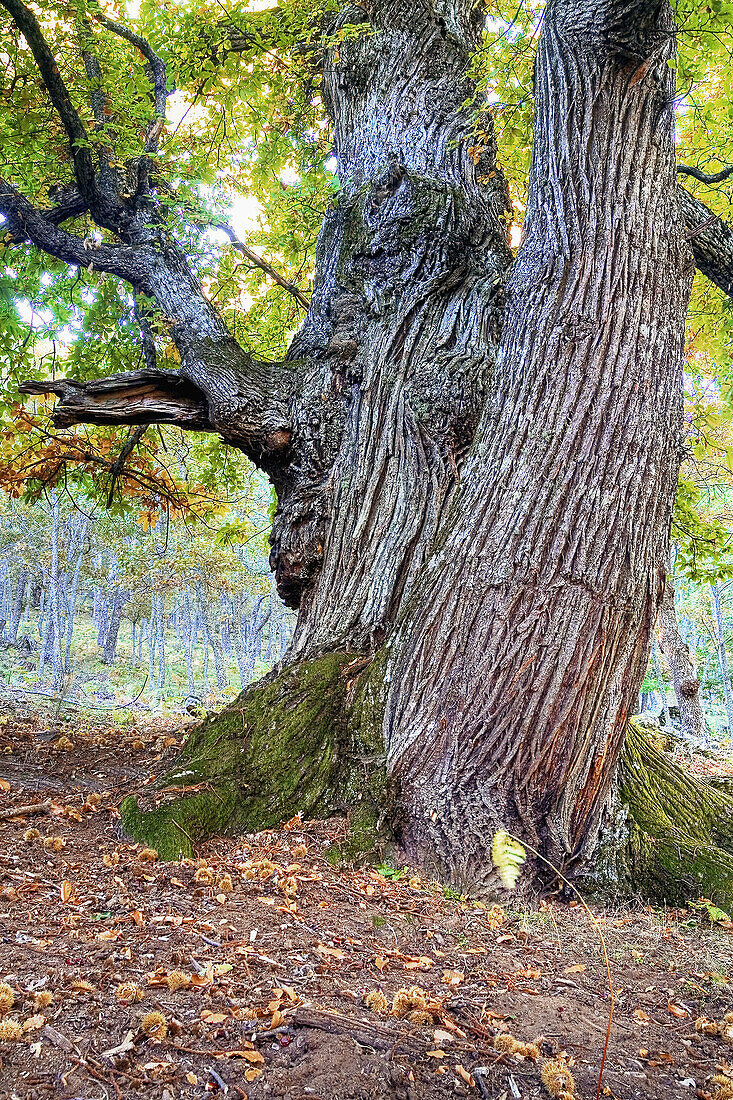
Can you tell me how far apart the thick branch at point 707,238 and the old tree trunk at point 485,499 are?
2 centimetres

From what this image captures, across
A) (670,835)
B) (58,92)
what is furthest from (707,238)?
(58,92)

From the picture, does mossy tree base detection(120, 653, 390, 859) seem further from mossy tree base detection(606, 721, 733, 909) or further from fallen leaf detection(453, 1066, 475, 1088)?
fallen leaf detection(453, 1066, 475, 1088)

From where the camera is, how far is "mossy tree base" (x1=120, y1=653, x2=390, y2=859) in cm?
333

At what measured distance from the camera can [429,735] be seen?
332 centimetres

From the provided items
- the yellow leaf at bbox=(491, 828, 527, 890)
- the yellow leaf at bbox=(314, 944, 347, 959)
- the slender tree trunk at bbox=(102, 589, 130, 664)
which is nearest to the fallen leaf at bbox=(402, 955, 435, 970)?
the yellow leaf at bbox=(314, 944, 347, 959)

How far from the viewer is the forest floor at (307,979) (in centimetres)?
171

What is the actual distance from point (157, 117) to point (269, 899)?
19.9ft

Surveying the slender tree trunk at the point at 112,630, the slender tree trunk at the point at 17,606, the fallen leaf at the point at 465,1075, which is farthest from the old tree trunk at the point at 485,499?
the slender tree trunk at the point at 17,606

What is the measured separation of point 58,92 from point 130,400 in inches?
95.7

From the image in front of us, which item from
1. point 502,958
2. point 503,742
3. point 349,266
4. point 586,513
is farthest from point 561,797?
point 349,266

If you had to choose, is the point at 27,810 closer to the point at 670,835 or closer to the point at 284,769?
the point at 284,769

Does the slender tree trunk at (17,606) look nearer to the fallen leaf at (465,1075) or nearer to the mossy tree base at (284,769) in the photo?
the mossy tree base at (284,769)

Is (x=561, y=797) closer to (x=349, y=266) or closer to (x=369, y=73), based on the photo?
(x=349, y=266)

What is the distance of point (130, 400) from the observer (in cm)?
438
